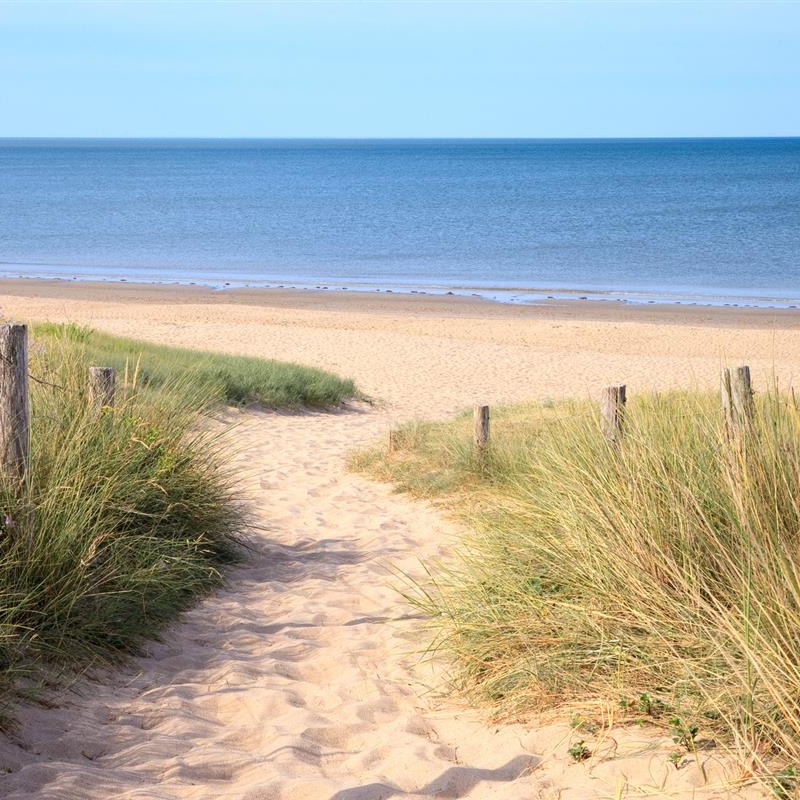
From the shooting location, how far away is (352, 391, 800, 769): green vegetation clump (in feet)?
11.0

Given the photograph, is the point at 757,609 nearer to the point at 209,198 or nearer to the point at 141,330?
the point at 141,330

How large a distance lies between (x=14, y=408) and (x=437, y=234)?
148 ft

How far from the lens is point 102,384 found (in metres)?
5.86

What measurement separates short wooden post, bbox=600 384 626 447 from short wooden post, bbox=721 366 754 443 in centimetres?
67

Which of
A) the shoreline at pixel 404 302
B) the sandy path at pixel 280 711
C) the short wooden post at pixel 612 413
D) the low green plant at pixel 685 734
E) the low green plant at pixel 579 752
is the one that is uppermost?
the shoreline at pixel 404 302

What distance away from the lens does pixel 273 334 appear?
838 inches

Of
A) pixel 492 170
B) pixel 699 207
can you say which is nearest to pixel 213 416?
pixel 699 207

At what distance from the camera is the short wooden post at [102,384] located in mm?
5816

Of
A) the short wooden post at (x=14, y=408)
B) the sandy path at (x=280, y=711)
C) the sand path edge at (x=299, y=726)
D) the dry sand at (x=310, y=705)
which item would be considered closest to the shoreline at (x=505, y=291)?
the dry sand at (x=310, y=705)

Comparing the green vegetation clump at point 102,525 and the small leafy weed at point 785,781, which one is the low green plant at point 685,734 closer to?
the small leafy weed at point 785,781

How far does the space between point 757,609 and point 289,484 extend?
583cm

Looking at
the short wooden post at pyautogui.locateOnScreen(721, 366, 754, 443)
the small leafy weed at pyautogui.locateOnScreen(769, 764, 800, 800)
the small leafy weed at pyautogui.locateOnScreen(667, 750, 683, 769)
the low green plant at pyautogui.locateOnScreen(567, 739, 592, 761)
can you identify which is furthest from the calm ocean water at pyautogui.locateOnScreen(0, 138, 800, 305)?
the small leafy weed at pyautogui.locateOnScreen(769, 764, 800, 800)

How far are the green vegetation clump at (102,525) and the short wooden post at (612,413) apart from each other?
2324 millimetres

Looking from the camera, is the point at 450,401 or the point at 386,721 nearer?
the point at 386,721
